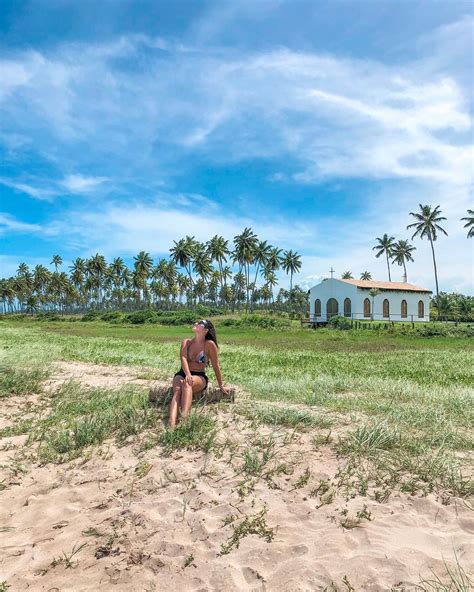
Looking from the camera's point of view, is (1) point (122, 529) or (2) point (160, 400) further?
(2) point (160, 400)

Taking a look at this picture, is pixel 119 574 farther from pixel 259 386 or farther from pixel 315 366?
pixel 315 366

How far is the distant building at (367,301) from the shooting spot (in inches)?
2178

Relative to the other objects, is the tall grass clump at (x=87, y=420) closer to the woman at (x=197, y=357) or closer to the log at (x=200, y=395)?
the log at (x=200, y=395)

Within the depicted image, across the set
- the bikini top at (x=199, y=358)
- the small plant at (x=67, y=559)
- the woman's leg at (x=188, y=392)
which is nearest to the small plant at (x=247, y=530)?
the small plant at (x=67, y=559)

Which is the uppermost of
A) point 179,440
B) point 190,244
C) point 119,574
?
point 190,244

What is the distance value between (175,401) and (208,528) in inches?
102

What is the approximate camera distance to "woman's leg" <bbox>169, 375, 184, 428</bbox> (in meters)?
Result: 5.89

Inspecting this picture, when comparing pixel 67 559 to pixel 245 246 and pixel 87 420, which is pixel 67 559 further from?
pixel 245 246

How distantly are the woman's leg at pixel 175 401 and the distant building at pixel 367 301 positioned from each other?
160ft

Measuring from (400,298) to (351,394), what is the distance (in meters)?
54.5

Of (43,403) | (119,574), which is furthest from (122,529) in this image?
(43,403)

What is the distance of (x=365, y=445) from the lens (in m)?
4.97

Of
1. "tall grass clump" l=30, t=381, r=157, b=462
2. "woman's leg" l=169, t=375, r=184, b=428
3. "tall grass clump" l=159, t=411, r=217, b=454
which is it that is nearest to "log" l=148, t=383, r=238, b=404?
"tall grass clump" l=30, t=381, r=157, b=462

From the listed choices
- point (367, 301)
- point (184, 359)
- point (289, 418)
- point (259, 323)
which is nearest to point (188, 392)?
point (184, 359)
